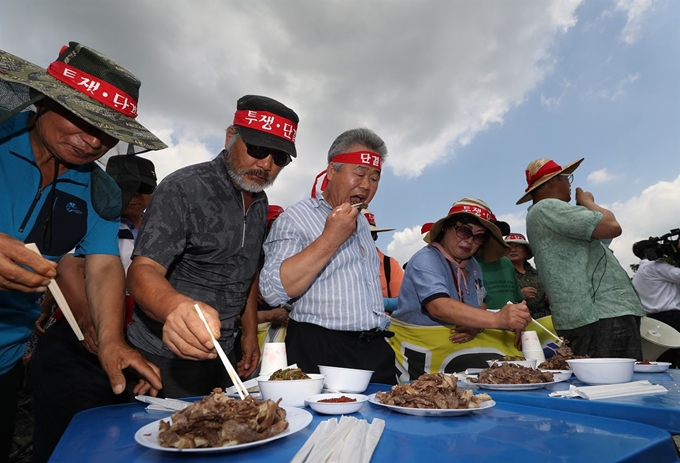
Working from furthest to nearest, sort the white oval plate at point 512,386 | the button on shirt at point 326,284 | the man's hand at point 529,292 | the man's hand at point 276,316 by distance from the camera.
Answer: the man's hand at point 529,292, the man's hand at point 276,316, the button on shirt at point 326,284, the white oval plate at point 512,386

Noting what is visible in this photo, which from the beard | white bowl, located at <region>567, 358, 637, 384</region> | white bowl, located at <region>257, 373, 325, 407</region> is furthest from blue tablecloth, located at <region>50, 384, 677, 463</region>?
the beard

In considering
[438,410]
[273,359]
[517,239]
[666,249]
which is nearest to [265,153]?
[273,359]

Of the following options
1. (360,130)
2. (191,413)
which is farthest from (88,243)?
(360,130)

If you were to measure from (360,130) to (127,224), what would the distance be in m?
2.15

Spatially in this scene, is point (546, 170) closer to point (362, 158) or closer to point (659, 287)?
point (362, 158)

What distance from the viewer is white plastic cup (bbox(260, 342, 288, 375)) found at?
1.68 m

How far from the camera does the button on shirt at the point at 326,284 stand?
2205 millimetres

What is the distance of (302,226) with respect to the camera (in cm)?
243

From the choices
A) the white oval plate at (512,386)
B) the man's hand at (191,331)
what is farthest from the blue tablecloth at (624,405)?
the man's hand at (191,331)

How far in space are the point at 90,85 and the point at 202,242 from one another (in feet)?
2.90

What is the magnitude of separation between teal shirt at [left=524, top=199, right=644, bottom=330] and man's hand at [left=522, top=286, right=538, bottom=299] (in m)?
2.19

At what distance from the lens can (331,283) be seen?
2307mm

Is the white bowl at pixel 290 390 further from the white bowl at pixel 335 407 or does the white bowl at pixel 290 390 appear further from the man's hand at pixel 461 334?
the man's hand at pixel 461 334

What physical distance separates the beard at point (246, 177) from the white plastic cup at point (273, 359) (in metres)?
1.05
